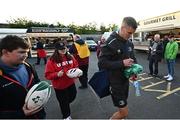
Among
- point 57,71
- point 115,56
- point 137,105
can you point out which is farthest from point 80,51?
point 115,56

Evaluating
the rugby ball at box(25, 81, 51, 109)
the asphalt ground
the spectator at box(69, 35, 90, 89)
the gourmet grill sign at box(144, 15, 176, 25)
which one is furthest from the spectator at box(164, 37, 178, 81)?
the rugby ball at box(25, 81, 51, 109)

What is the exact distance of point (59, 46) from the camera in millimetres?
5410

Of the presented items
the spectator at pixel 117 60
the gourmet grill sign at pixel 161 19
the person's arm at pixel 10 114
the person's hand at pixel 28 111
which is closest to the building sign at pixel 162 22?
the gourmet grill sign at pixel 161 19

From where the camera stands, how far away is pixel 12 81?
8.59 ft

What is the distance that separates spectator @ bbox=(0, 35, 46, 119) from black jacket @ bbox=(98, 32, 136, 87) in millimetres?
1673

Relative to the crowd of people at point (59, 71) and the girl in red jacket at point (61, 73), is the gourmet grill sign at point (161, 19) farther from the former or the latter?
the crowd of people at point (59, 71)

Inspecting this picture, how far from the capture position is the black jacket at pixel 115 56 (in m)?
4.11

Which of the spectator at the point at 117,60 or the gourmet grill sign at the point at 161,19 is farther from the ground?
the gourmet grill sign at the point at 161,19

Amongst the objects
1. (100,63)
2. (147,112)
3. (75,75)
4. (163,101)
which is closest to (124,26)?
(100,63)

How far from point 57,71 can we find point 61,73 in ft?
0.51

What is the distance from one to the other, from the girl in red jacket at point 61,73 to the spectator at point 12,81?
2534 mm

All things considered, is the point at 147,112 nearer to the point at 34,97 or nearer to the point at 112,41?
the point at 112,41

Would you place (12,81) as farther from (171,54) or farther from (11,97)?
(171,54)

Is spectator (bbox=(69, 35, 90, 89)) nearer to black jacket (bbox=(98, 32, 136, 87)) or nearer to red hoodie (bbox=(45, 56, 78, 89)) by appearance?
red hoodie (bbox=(45, 56, 78, 89))
